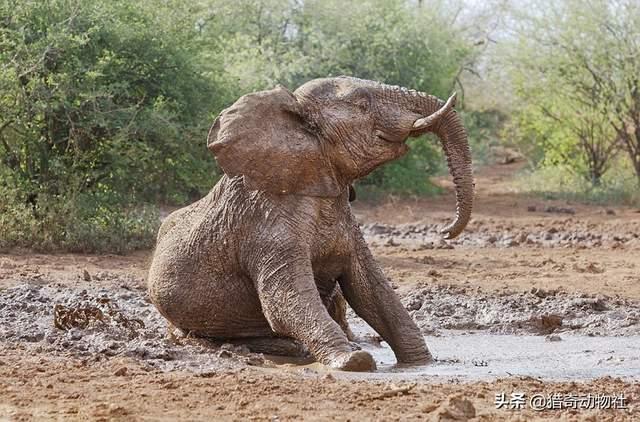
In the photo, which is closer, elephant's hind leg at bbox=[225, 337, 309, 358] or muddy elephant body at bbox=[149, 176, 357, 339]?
muddy elephant body at bbox=[149, 176, 357, 339]

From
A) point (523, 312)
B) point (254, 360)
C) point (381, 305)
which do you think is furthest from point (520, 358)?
point (523, 312)

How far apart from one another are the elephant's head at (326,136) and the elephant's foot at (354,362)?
932mm

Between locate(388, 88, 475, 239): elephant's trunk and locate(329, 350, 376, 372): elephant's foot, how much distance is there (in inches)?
36.6

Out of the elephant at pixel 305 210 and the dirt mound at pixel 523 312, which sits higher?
the elephant at pixel 305 210

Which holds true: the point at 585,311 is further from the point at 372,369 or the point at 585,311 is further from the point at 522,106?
the point at 522,106

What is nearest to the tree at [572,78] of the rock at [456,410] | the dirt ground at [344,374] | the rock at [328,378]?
the dirt ground at [344,374]

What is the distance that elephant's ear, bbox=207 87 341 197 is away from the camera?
22.4 feet

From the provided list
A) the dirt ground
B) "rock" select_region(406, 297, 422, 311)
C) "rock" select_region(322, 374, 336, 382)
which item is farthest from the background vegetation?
"rock" select_region(322, 374, 336, 382)

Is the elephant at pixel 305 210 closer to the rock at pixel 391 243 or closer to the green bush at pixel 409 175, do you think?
the rock at pixel 391 243

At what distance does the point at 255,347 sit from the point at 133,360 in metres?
1.02

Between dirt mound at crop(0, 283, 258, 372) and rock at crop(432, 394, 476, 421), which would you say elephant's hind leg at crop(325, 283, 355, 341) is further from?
rock at crop(432, 394, 476, 421)

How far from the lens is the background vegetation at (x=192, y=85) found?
12797 millimetres

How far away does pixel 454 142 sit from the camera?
22.4ft

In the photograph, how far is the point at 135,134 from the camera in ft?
43.8
